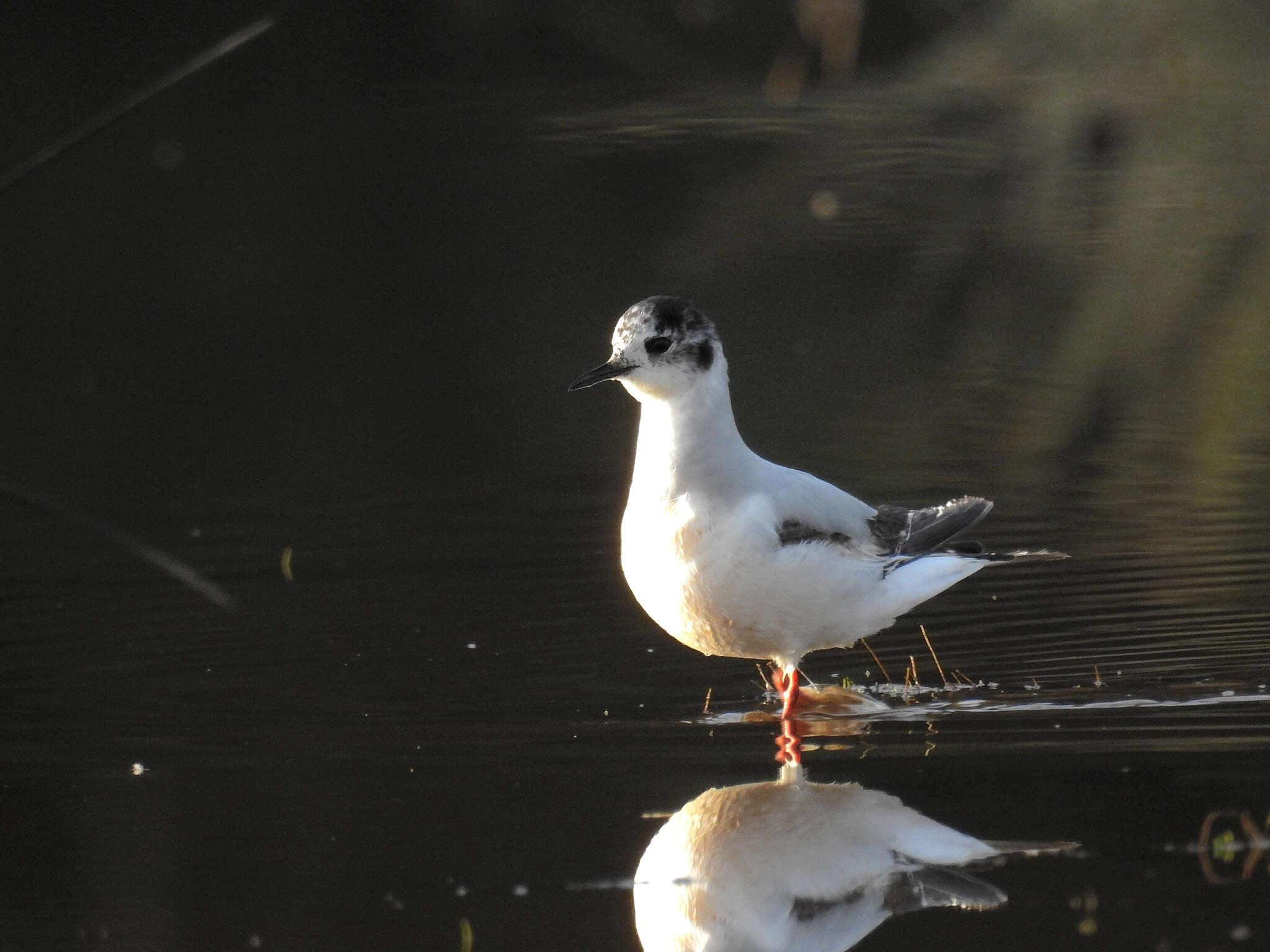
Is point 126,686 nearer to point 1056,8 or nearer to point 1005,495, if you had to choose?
point 1005,495

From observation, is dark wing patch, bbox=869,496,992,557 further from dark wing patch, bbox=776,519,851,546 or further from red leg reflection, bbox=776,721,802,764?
red leg reflection, bbox=776,721,802,764

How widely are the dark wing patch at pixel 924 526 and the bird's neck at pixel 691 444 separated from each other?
522mm

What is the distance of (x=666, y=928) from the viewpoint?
176 inches

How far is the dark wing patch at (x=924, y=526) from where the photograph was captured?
266 inches

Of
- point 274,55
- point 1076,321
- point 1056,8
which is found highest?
point 274,55

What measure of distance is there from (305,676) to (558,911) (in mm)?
2382

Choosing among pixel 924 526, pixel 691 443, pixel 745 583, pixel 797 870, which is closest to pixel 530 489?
pixel 924 526

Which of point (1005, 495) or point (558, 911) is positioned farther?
point (1005, 495)

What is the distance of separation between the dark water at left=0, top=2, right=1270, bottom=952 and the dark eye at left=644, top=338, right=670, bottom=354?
3.27 ft

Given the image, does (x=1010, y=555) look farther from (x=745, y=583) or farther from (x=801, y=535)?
(x=745, y=583)

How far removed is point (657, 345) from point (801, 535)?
0.74 meters

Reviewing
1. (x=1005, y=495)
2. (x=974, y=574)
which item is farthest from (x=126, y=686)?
(x=1005, y=495)

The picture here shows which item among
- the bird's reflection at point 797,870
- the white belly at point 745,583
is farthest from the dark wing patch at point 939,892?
the white belly at point 745,583

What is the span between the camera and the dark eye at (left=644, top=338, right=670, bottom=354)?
660 cm
